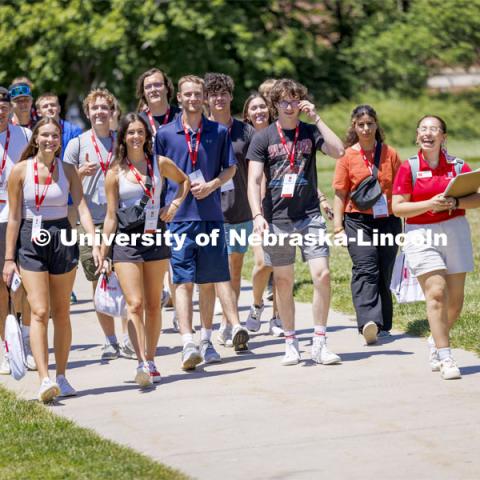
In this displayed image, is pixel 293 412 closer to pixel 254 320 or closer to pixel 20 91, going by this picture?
pixel 254 320

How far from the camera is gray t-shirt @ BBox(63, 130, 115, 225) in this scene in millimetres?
9828

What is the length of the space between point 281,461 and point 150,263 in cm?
258

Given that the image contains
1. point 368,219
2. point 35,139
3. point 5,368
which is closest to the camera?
point 35,139

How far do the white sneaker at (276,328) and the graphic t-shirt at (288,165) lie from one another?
1.66 meters

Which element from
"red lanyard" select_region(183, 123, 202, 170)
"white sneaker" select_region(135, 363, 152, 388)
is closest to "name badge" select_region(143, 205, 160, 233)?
"red lanyard" select_region(183, 123, 202, 170)

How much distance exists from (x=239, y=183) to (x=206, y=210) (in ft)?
5.09

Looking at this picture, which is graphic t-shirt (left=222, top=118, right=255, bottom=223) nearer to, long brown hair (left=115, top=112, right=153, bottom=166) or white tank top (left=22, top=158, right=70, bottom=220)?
long brown hair (left=115, top=112, right=153, bottom=166)

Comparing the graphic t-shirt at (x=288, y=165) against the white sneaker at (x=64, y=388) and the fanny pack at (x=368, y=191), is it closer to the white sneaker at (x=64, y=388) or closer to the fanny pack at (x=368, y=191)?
the fanny pack at (x=368, y=191)

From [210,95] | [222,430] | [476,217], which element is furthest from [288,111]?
[476,217]

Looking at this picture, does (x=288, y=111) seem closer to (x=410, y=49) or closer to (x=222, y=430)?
(x=222, y=430)

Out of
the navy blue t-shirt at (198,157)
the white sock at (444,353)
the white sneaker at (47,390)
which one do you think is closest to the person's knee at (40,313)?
the white sneaker at (47,390)

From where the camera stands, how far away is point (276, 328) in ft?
35.2

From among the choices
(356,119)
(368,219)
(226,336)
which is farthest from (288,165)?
(226,336)

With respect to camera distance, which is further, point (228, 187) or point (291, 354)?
point (228, 187)
